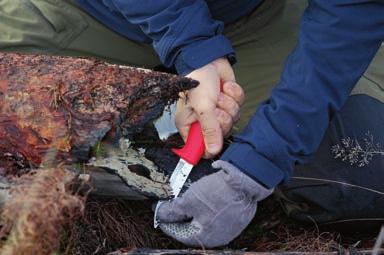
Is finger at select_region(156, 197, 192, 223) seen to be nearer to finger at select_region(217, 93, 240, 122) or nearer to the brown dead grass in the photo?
the brown dead grass

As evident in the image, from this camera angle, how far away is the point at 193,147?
2.11 metres

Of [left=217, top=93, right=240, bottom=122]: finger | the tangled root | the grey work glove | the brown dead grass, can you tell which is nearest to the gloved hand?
[left=217, top=93, right=240, bottom=122]: finger

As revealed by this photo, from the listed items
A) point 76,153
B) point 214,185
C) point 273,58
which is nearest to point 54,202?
point 76,153

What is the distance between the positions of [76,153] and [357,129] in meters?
1.04

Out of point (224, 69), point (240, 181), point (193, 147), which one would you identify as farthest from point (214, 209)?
point (224, 69)

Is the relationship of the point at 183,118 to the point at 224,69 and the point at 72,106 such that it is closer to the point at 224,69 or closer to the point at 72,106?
the point at 224,69

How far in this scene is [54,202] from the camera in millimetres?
1466

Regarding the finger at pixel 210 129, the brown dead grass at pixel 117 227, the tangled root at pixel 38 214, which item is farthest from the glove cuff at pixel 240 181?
the tangled root at pixel 38 214

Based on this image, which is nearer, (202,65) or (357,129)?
(202,65)

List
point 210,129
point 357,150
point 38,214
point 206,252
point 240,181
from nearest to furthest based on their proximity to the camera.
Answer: point 38,214, point 206,252, point 240,181, point 210,129, point 357,150

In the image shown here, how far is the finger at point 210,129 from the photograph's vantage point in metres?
2.06

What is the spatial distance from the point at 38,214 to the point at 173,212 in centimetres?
67

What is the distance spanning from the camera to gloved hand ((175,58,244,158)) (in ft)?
6.78

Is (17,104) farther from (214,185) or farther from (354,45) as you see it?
(354,45)
